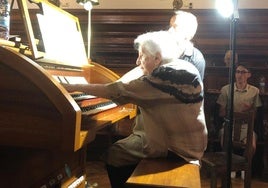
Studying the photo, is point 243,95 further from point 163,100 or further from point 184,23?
point 163,100

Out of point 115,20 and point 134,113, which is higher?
point 115,20

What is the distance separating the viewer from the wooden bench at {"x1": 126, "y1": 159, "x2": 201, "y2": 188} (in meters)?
1.67

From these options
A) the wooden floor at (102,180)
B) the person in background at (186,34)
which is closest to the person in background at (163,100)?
the person in background at (186,34)

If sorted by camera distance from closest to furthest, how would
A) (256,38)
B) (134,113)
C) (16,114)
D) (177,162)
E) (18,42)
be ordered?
(16,114) < (18,42) < (177,162) < (134,113) < (256,38)

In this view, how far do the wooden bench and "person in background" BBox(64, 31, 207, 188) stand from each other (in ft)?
0.28

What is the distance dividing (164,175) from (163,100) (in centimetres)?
39

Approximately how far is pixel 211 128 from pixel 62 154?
3.39 meters

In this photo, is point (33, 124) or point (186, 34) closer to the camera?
point (33, 124)

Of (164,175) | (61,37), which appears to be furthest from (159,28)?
(164,175)

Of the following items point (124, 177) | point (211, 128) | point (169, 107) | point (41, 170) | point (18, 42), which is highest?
point (18, 42)

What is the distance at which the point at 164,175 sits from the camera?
180cm

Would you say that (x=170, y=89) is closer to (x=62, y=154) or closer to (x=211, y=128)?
(x=62, y=154)

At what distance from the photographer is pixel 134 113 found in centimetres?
290

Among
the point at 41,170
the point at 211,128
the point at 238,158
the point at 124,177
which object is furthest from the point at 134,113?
the point at 211,128
